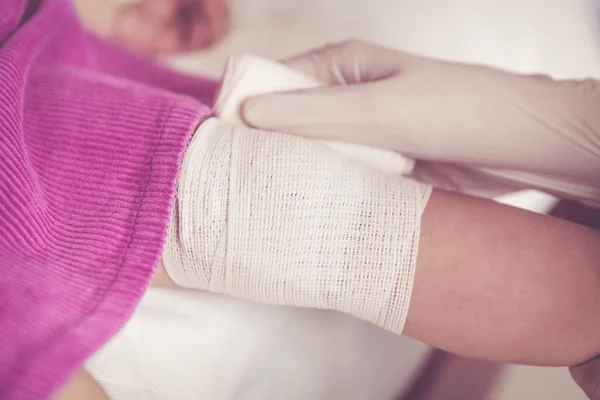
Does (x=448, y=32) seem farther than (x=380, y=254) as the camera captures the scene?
Yes

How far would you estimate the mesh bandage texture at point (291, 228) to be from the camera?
43 cm

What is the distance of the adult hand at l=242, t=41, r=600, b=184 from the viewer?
1.71ft

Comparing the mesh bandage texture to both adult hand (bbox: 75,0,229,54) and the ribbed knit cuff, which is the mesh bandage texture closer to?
the ribbed knit cuff

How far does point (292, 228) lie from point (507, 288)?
0.20 m

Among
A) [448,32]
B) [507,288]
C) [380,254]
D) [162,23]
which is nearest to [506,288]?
[507,288]

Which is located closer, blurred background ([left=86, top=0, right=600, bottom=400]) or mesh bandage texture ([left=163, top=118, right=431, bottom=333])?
mesh bandage texture ([left=163, top=118, right=431, bottom=333])

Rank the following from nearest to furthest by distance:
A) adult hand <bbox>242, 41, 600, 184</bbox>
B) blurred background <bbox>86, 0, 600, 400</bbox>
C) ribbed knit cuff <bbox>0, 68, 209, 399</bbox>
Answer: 1. ribbed knit cuff <bbox>0, 68, 209, 399</bbox>
2. adult hand <bbox>242, 41, 600, 184</bbox>
3. blurred background <bbox>86, 0, 600, 400</bbox>

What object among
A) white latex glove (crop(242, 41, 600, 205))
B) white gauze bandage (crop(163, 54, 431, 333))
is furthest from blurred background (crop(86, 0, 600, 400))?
white gauze bandage (crop(163, 54, 431, 333))

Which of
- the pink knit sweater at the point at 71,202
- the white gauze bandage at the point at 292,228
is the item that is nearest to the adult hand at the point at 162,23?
the pink knit sweater at the point at 71,202

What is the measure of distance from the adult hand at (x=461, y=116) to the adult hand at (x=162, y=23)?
1.40 ft

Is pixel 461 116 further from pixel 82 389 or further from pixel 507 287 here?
pixel 82 389

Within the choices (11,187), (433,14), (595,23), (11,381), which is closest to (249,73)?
(11,187)

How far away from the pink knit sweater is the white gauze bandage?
3 cm

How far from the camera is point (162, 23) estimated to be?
0.88 meters
